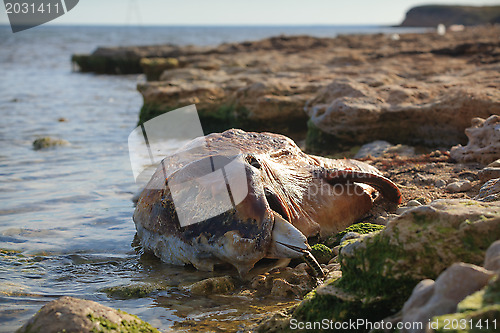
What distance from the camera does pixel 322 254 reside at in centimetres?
357

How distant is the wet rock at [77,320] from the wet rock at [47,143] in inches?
228

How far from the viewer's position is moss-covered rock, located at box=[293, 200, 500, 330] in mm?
2258

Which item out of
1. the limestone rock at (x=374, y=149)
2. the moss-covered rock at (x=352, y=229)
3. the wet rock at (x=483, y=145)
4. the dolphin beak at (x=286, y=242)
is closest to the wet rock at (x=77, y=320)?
the dolphin beak at (x=286, y=242)

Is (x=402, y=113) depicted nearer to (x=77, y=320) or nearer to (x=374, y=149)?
(x=374, y=149)

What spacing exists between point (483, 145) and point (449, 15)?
311ft

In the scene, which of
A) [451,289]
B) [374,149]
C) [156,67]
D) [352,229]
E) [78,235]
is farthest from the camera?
[156,67]

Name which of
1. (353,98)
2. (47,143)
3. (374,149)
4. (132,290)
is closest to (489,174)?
(374,149)

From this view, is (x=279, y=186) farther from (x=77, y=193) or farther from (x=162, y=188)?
(x=77, y=193)

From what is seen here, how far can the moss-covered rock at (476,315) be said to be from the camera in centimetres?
164

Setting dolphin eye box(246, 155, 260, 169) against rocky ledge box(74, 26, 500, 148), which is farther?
rocky ledge box(74, 26, 500, 148)

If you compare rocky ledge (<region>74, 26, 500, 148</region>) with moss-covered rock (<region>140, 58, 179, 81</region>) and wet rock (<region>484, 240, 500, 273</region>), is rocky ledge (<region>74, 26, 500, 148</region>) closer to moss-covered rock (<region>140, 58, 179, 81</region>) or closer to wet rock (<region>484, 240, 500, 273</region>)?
wet rock (<region>484, 240, 500, 273</region>)

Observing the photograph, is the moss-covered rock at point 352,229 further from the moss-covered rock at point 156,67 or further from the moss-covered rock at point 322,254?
the moss-covered rock at point 156,67

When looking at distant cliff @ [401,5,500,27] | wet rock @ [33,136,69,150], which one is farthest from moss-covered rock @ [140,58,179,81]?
distant cliff @ [401,5,500,27]

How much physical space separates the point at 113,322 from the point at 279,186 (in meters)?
1.60
